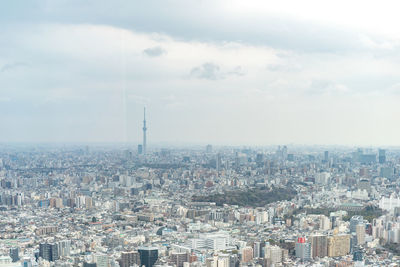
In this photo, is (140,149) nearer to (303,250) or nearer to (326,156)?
(326,156)

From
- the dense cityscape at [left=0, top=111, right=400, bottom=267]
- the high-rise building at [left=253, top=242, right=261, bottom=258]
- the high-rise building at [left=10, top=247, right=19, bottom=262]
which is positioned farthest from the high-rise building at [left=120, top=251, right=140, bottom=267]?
the high-rise building at [left=253, top=242, right=261, bottom=258]

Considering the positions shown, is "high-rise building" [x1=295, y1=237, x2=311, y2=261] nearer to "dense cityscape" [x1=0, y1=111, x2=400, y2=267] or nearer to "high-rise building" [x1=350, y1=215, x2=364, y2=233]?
"dense cityscape" [x1=0, y1=111, x2=400, y2=267]

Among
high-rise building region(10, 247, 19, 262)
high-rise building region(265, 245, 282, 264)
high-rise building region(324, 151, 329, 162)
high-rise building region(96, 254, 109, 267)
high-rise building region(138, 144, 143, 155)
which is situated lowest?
high-rise building region(265, 245, 282, 264)

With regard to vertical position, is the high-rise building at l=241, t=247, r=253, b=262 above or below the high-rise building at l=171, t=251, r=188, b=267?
below

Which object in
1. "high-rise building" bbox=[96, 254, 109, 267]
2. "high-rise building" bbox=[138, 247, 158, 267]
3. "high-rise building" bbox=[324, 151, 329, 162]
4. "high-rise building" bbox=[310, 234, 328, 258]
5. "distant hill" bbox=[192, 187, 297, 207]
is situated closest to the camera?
"high-rise building" bbox=[96, 254, 109, 267]

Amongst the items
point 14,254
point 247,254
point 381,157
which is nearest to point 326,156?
point 381,157

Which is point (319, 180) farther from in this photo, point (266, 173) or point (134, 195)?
point (134, 195)

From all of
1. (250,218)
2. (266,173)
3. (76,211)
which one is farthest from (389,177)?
(76,211)
